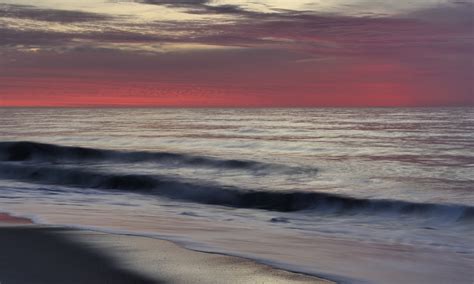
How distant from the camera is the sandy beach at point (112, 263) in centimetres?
622

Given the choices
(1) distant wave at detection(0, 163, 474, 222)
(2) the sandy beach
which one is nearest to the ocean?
(1) distant wave at detection(0, 163, 474, 222)

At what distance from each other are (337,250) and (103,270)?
329 centimetres

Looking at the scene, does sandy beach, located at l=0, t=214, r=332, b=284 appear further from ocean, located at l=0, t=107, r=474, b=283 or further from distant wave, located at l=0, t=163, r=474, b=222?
distant wave, located at l=0, t=163, r=474, b=222

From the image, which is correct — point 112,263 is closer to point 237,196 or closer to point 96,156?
point 237,196

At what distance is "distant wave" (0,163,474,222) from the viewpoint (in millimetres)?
12961

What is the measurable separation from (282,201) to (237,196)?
1.19m

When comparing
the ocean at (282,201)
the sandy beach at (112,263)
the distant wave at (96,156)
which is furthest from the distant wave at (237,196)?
the sandy beach at (112,263)

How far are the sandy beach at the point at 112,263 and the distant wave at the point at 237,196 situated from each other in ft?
20.2

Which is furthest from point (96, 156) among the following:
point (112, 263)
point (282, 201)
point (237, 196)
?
point (112, 263)

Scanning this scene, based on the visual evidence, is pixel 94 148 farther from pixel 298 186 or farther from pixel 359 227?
pixel 359 227

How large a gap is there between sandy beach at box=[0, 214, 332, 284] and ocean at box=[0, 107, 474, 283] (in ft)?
1.62

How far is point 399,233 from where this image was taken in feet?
34.8

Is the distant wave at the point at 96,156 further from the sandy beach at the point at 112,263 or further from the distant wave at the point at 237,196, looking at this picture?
the sandy beach at the point at 112,263

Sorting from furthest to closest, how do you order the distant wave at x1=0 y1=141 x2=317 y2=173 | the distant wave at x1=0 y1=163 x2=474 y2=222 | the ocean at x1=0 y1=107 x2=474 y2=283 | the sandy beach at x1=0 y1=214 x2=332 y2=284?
the distant wave at x1=0 y1=141 x2=317 y2=173
the distant wave at x1=0 y1=163 x2=474 y2=222
the ocean at x1=0 y1=107 x2=474 y2=283
the sandy beach at x1=0 y1=214 x2=332 y2=284
